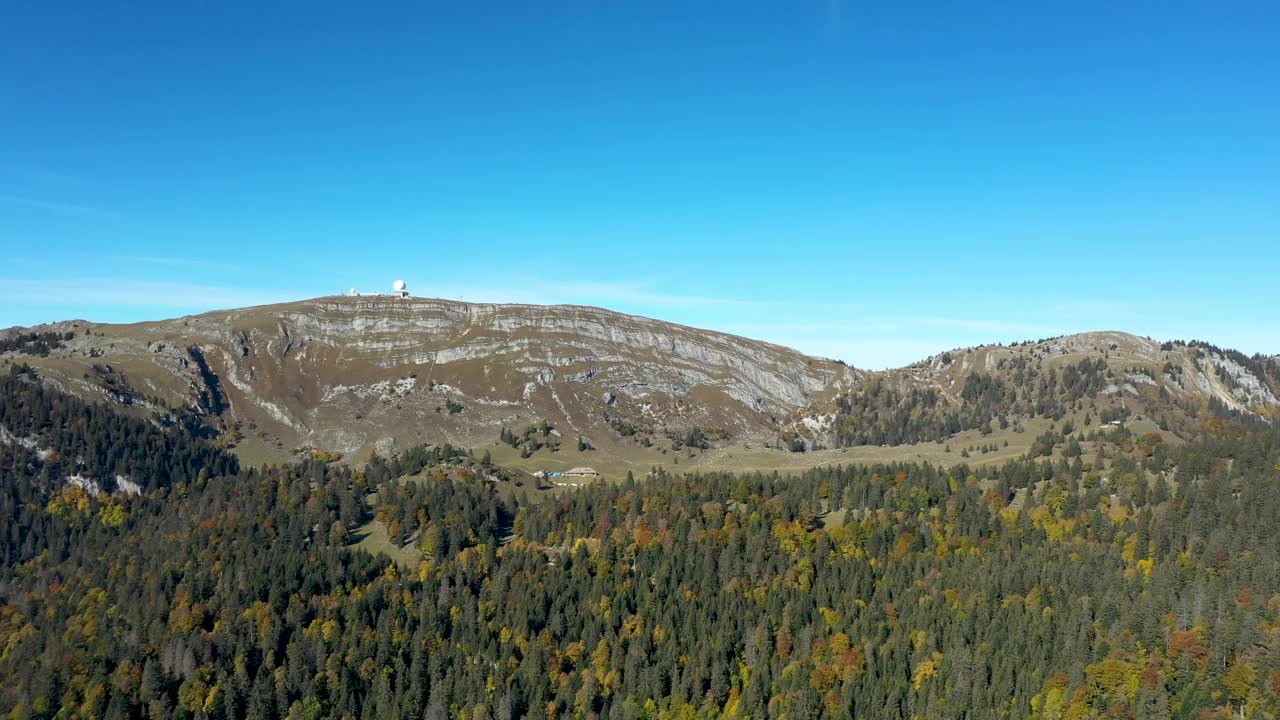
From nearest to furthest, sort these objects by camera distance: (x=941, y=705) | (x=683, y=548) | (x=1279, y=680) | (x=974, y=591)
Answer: (x=1279, y=680), (x=941, y=705), (x=974, y=591), (x=683, y=548)

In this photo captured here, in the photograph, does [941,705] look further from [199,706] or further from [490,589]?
[199,706]

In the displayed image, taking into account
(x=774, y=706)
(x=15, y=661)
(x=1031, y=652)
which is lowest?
(x=15, y=661)

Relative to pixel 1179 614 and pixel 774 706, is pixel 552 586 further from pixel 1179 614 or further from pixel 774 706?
pixel 1179 614

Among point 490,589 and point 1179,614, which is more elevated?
point 1179,614

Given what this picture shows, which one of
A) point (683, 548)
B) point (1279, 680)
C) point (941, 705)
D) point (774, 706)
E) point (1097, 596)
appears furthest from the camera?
point (683, 548)

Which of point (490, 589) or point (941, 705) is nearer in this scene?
point (941, 705)

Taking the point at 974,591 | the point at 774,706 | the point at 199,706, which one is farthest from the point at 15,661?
the point at 974,591
